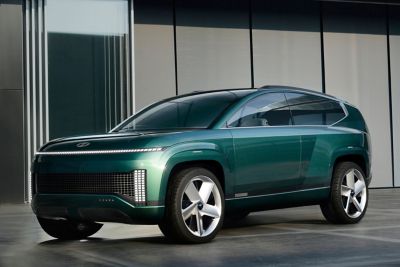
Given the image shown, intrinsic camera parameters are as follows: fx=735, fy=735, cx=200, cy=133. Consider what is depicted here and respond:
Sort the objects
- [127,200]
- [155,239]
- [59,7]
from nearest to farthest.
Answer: [127,200] → [155,239] → [59,7]

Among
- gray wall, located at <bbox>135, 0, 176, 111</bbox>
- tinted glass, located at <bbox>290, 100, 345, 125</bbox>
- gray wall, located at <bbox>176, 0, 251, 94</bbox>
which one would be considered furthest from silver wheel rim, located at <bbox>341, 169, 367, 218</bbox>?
gray wall, located at <bbox>176, 0, 251, 94</bbox>

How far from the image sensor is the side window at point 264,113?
7.61m

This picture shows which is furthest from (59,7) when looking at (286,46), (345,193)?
(345,193)

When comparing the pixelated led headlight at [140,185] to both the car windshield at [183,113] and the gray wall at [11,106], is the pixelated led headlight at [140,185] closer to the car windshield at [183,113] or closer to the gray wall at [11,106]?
the car windshield at [183,113]

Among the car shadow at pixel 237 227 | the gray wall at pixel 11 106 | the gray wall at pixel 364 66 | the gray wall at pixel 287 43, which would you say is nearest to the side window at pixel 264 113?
the car shadow at pixel 237 227

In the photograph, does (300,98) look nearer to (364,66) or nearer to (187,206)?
(187,206)

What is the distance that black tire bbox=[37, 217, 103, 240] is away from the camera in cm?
775

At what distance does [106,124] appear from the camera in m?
15.8

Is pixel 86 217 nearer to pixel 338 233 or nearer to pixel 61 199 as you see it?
pixel 61 199

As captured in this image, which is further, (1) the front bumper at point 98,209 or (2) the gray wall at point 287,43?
(2) the gray wall at point 287,43

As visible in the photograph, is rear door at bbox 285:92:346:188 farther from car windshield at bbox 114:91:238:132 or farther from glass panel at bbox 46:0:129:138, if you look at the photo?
glass panel at bbox 46:0:129:138

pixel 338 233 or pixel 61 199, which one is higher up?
pixel 61 199

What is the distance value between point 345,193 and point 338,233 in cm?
91

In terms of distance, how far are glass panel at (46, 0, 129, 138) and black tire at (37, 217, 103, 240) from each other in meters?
7.39
